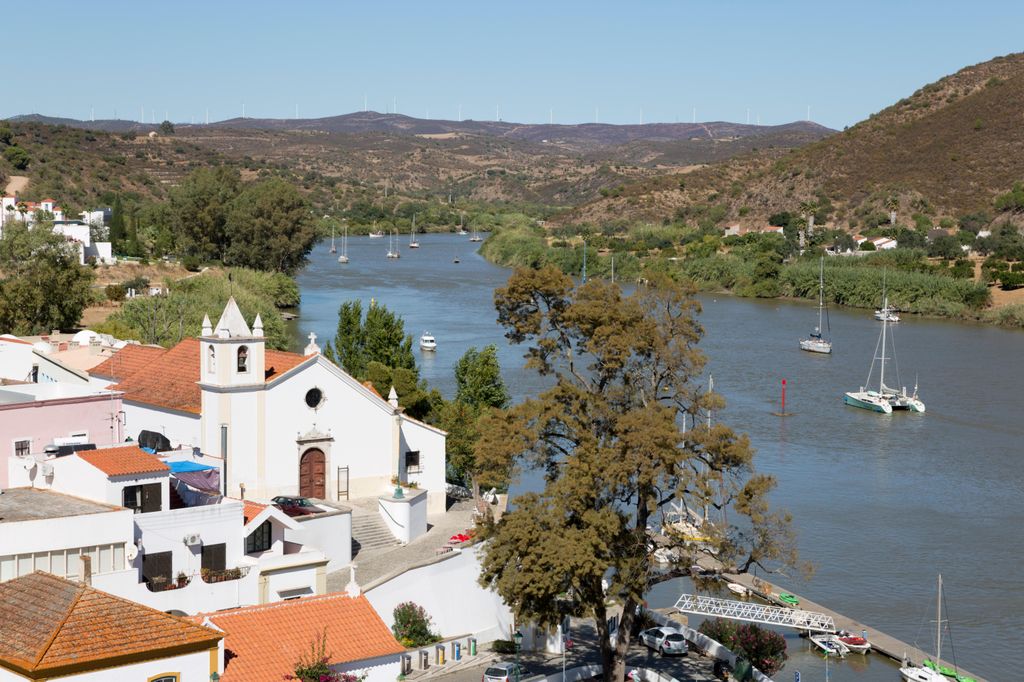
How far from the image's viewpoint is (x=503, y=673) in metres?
21.5

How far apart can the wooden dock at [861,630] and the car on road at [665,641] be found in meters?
1.68

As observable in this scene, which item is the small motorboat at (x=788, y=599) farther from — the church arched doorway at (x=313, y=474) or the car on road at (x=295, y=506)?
the car on road at (x=295, y=506)

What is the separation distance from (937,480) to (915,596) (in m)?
11.9

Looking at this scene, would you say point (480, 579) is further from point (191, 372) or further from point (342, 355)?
point (342, 355)

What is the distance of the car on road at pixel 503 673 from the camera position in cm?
2133

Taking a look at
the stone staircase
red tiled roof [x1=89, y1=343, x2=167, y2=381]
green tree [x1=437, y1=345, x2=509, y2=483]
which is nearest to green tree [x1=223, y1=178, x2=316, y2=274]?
green tree [x1=437, y1=345, x2=509, y2=483]

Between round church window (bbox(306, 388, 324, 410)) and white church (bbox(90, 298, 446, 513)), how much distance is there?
2cm

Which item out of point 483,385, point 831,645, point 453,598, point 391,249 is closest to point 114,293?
point 483,385

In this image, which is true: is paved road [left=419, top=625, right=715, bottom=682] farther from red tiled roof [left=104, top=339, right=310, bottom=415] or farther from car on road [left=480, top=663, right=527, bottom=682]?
red tiled roof [left=104, top=339, right=310, bottom=415]

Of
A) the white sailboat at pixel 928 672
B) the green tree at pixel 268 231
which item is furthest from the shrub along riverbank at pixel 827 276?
the white sailboat at pixel 928 672

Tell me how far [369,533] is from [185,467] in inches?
148

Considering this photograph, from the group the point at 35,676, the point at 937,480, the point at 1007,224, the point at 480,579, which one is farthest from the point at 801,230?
the point at 35,676

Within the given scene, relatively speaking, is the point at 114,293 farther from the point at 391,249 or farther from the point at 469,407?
the point at 391,249

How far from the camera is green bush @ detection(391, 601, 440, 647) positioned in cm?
2241
